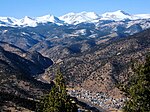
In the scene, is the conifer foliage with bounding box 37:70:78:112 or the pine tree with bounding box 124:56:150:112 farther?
the conifer foliage with bounding box 37:70:78:112

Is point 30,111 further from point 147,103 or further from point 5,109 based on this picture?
point 147,103

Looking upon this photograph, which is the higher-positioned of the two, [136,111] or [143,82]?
[143,82]

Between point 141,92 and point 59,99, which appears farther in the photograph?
point 59,99

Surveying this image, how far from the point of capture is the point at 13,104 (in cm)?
15225

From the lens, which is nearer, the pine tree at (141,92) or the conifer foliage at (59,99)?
the pine tree at (141,92)

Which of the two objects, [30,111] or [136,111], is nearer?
[136,111]

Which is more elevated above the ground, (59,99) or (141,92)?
(141,92)

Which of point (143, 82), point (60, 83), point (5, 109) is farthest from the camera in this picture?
point (5, 109)

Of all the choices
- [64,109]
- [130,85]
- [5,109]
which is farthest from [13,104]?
[130,85]

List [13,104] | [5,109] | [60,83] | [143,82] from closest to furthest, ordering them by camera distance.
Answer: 1. [143,82]
2. [60,83]
3. [5,109]
4. [13,104]

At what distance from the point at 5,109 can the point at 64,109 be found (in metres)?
90.9

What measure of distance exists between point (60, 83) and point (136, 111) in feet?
37.0

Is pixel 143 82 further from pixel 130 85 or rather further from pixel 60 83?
pixel 60 83

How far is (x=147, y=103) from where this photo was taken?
42.0 m
